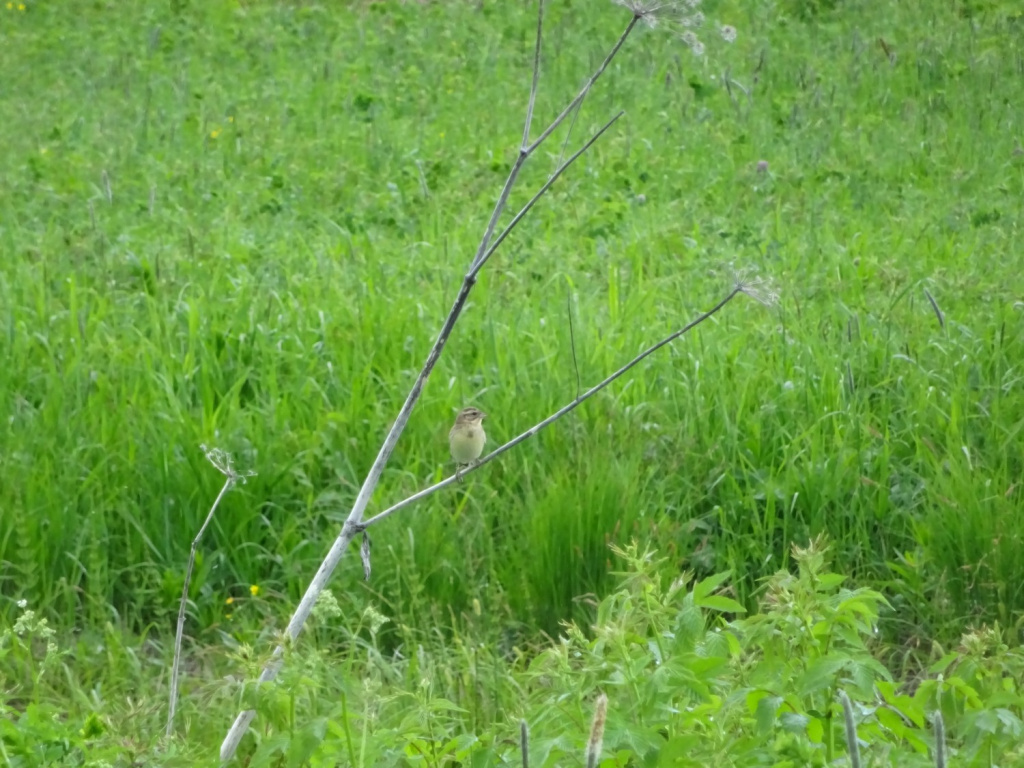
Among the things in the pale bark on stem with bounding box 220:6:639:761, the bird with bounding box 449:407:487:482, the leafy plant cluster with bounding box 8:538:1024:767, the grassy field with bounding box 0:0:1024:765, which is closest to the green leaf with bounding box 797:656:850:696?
the leafy plant cluster with bounding box 8:538:1024:767

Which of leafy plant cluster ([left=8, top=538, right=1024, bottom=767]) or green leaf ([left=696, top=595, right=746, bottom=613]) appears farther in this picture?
green leaf ([left=696, top=595, right=746, bottom=613])

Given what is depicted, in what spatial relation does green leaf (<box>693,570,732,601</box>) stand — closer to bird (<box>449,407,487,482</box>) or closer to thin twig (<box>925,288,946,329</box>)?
bird (<box>449,407,487,482</box>)

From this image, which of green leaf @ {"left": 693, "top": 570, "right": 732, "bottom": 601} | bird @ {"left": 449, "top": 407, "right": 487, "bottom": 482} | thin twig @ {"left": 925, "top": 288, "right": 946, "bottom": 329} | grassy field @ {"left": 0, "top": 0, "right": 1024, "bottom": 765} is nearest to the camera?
green leaf @ {"left": 693, "top": 570, "right": 732, "bottom": 601}

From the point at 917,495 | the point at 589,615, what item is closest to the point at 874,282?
the point at 917,495

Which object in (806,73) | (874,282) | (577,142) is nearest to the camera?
(874,282)

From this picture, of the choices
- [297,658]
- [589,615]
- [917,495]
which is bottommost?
[589,615]

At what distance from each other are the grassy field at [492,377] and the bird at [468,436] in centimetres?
32

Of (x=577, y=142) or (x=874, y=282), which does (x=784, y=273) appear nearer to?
(x=874, y=282)

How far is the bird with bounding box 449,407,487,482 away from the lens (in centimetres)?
368

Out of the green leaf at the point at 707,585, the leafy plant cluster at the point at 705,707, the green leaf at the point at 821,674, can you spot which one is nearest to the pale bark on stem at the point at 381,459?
the leafy plant cluster at the point at 705,707

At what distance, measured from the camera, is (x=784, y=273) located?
570 cm

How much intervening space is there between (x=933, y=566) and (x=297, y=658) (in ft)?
7.67

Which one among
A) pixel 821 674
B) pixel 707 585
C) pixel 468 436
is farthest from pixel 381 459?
pixel 468 436

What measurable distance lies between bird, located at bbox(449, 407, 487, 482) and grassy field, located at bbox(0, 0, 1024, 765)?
0.32 metres
